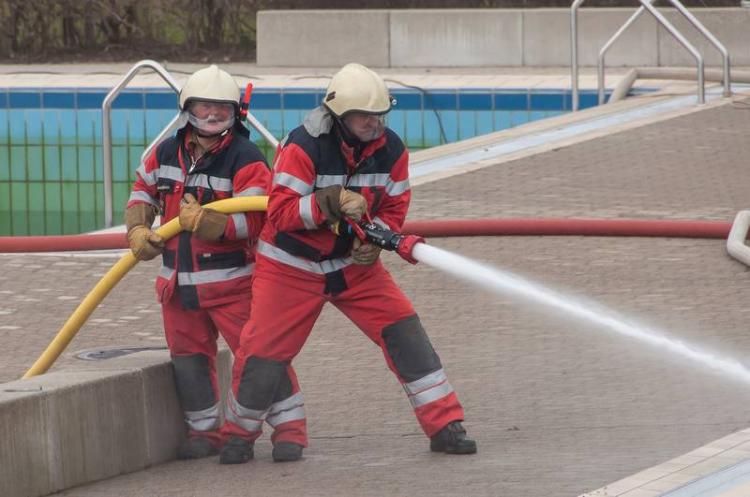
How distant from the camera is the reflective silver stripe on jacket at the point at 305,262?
6.10 meters

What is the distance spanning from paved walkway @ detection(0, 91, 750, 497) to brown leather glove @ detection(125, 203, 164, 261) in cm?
78

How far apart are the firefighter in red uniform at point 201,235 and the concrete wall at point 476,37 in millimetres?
11374

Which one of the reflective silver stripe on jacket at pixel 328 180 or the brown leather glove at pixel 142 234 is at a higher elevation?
the reflective silver stripe on jacket at pixel 328 180

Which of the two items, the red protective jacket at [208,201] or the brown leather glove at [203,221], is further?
the red protective jacket at [208,201]

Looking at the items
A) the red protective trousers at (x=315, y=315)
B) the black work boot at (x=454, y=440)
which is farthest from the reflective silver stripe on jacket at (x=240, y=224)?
the black work boot at (x=454, y=440)

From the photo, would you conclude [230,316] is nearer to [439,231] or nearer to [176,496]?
[176,496]

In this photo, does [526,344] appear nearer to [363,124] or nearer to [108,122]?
[363,124]

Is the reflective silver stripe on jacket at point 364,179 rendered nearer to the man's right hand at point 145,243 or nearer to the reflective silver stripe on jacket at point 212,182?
the reflective silver stripe on jacket at point 212,182

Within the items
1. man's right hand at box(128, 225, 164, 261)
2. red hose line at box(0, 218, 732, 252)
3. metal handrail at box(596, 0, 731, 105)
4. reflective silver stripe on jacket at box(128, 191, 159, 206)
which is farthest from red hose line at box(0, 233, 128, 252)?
metal handrail at box(596, 0, 731, 105)

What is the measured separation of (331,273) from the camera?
611cm

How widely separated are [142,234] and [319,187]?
716mm

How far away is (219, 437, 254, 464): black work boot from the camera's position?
6.16 m

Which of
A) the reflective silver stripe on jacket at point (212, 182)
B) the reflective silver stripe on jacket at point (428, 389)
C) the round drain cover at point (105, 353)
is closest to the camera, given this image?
the reflective silver stripe on jacket at point (428, 389)

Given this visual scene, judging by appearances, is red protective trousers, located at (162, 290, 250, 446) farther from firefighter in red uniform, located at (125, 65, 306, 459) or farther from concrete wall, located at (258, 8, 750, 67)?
concrete wall, located at (258, 8, 750, 67)
